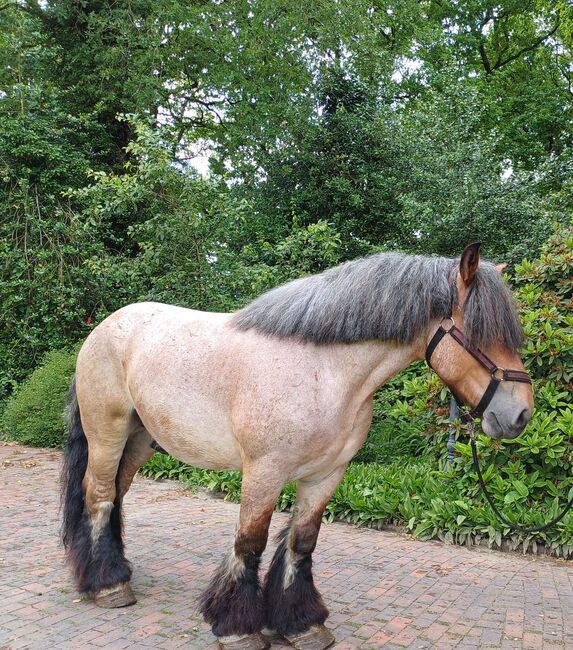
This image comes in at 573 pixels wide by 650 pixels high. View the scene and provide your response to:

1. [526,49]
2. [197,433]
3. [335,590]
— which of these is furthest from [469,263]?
[526,49]

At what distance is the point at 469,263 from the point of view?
249 centimetres

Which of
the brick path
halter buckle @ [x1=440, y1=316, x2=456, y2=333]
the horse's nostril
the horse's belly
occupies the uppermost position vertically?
halter buckle @ [x1=440, y1=316, x2=456, y2=333]

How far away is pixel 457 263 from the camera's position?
271 cm

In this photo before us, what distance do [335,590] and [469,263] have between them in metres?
2.46

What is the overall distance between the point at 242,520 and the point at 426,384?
3.75m

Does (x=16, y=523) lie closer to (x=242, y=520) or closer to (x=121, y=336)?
(x=121, y=336)

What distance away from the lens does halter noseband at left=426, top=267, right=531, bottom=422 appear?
2479 mm

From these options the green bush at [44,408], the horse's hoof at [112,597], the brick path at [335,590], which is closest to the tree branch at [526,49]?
the green bush at [44,408]

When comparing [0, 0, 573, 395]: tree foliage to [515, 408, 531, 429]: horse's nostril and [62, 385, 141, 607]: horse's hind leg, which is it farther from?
→ [515, 408, 531, 429]: horse's nostril

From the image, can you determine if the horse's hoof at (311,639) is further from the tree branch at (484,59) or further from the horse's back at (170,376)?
the tree branch at (484,59)

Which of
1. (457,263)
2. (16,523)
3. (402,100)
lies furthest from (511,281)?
(402,100)

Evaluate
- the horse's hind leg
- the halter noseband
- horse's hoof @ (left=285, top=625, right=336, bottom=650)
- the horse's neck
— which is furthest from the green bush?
the halter noseband

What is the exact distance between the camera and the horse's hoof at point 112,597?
3.39 m

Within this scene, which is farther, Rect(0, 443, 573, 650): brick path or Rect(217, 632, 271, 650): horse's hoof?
Rect(0, 443, 573, 650): brick path
